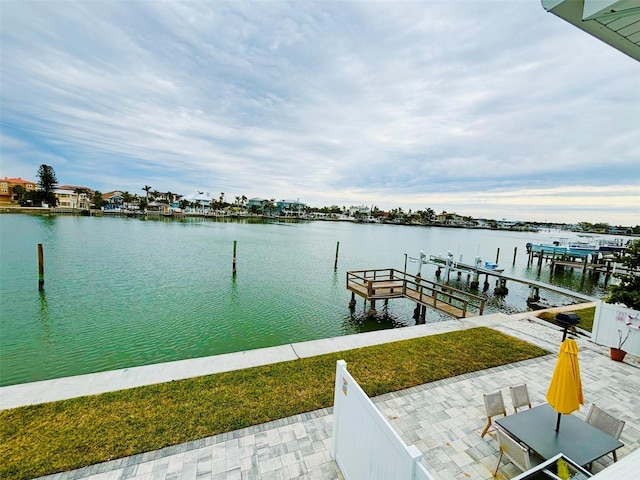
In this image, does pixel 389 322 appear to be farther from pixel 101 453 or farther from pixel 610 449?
pixel 101 453

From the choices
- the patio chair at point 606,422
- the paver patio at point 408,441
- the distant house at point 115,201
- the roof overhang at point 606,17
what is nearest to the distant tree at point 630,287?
the paver patio at point 408,441

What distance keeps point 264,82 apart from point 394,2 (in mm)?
17837

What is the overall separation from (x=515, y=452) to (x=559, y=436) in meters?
0.96

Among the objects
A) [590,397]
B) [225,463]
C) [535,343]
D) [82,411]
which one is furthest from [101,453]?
[535,343]

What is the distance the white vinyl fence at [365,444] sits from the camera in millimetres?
A: 2579

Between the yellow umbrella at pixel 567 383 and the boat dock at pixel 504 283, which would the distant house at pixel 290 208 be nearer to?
the boat dock at pixel 504 283

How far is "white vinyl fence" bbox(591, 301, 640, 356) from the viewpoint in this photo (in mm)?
8211

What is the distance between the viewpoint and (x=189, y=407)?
5559 millimetres

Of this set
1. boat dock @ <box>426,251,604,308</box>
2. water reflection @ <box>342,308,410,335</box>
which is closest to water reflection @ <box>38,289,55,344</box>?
water reflection @ <box>342,308,410,335</box>

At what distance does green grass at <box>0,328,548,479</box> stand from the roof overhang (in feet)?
21.8

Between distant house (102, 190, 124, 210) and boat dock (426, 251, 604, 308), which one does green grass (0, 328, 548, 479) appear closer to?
boat dock (426, 251, 604, 308)

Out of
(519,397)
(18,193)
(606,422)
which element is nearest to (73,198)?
(18,193)

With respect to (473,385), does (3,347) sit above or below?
below

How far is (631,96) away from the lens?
414 inches
